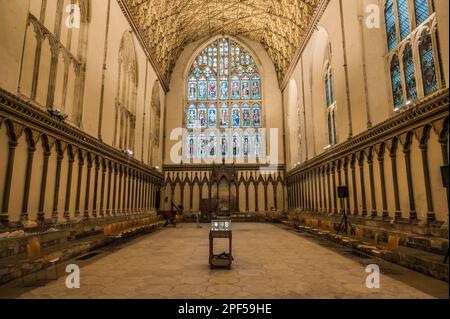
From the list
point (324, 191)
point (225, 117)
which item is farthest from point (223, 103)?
point (324, 191)

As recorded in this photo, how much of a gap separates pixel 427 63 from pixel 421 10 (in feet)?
5.92

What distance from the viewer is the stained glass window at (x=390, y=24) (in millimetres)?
10585

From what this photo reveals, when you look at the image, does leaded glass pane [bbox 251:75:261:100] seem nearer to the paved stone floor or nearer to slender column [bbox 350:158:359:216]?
slender column [bbox 350:158:359:216]

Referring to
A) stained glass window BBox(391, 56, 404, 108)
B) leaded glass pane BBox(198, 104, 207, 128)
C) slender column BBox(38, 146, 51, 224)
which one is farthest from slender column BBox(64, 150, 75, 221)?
leaded glass pane BBox(198, 104, 207, 128)

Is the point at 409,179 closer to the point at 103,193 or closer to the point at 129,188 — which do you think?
the point at 103,193

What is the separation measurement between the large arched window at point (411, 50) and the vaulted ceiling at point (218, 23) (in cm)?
857

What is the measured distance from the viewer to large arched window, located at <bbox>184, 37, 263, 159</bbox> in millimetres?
28250

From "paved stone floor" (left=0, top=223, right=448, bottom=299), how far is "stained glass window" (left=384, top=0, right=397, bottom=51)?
26.8 feet

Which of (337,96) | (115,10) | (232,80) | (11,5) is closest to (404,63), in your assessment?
(337,96)

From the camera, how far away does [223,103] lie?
28875 millimetres

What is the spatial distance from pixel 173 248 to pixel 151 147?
49.9ft

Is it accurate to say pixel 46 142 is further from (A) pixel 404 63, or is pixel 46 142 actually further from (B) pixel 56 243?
(A) pixel 404 63

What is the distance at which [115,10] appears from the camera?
15.6m

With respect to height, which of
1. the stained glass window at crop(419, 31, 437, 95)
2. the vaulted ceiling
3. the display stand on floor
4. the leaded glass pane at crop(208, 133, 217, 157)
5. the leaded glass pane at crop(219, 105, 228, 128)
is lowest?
the display stand on floor
